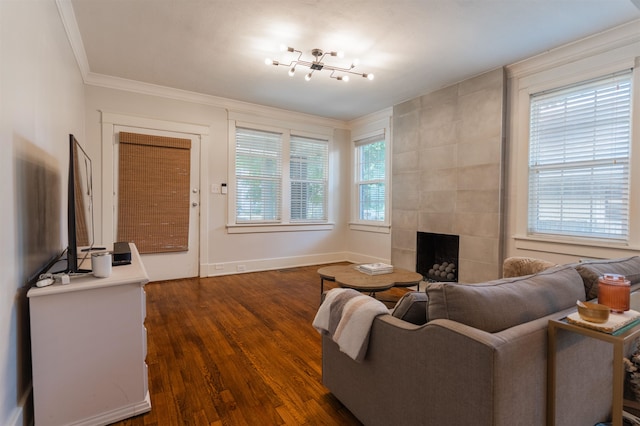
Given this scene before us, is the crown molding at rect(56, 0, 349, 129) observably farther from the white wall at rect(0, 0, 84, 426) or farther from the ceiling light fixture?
the ceiling light fixture

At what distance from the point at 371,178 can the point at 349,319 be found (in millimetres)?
4179

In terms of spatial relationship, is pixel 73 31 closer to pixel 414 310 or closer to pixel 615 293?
pixel 414 310

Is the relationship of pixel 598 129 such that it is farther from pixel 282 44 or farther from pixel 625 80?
pixel 282 44

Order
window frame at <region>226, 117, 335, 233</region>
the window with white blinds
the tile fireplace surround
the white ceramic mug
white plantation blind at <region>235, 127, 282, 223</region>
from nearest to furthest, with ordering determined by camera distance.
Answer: the white ceramic mug → the tile fireplace surround → window frame at <region>226, 117, 335, 233</region> → white plantation blind at <region>235, 127, 282, 223</region> → the window with white blinds

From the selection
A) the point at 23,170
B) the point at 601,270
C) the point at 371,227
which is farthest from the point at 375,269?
the point at 23,170

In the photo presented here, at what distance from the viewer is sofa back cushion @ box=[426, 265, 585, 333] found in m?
1.13

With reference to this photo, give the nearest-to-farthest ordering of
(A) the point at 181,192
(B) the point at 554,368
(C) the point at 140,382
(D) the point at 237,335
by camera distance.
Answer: (B) the point at 554,368 → (C) the point at 140,382 → (D) the point at 237,335 → (A) the point at 181,192

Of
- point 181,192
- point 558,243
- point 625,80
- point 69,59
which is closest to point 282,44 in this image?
point 69,59

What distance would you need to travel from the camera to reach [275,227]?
5.12m

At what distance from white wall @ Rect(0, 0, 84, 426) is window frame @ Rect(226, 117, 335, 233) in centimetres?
242

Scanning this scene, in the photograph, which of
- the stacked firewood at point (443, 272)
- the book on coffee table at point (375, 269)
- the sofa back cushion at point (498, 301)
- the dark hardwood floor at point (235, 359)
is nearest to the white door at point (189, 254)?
the dark hardwood floor at point (235, 359)

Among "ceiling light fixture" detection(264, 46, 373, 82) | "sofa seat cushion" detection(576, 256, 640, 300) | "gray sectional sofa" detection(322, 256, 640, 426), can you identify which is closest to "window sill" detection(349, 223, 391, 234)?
"ceiling light fixture" detection(264, 46, 373, 82)

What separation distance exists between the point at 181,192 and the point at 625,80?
15.9ft

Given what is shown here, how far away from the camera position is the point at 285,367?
83.2 inches
